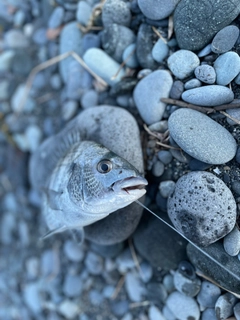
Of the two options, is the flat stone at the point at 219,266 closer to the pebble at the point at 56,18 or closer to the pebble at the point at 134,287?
the pebble at the point at 134,287

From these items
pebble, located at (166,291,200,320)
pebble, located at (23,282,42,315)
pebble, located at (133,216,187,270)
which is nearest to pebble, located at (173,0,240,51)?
pebble, located at (133,216,187,270)

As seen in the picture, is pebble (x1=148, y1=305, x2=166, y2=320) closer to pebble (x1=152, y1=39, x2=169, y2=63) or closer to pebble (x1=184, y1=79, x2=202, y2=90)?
pebble (x1=184, y1=79, x2=202, y2=90)

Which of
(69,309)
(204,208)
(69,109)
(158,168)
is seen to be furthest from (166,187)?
(69,309)

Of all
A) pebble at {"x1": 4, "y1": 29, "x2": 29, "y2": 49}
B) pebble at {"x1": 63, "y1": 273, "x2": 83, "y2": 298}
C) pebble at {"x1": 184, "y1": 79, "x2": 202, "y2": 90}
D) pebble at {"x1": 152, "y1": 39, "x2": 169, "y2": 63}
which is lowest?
pebble at {"x1": 63, "y1": 273, "x2": 83, "y2": 298}

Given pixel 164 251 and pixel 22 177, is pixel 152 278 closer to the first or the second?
pixel 164 251

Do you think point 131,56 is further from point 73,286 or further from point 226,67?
point 73,286

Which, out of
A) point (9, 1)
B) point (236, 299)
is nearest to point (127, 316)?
point (236, 299)
